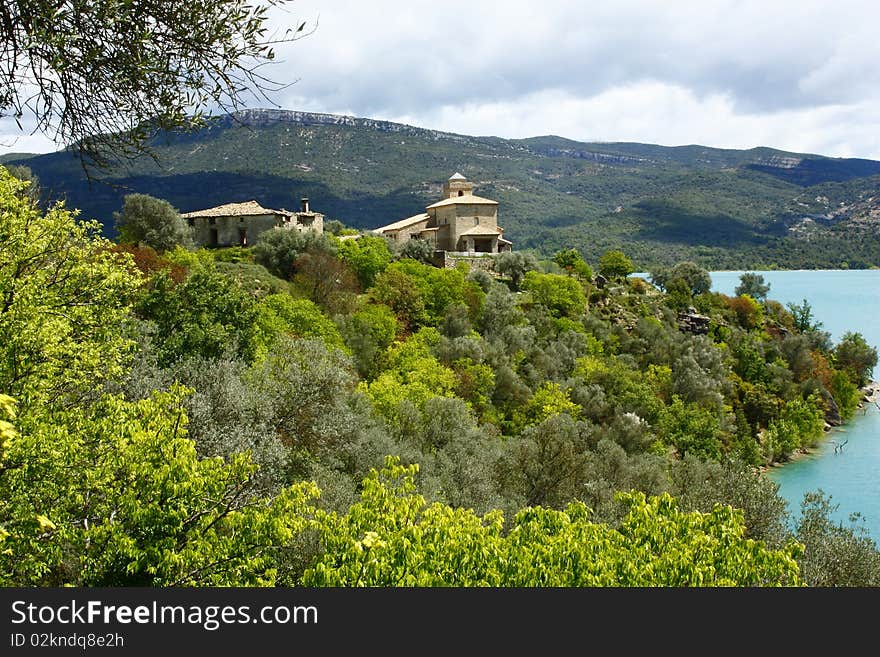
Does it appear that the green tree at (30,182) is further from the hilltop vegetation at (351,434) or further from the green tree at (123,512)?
the green tree at (123,512)

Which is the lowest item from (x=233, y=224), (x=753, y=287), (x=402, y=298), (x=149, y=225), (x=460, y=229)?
(x=402, y=298)

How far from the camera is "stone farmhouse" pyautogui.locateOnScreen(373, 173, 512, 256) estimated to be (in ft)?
225

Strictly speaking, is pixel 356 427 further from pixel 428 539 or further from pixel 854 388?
pixel 854 388

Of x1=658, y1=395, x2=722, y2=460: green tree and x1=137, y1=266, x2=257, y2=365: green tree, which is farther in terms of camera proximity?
x1=658, y1=395, x2=722, y2=460: green tree

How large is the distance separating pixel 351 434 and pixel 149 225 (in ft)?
107

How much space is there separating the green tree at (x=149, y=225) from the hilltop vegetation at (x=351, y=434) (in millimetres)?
4772

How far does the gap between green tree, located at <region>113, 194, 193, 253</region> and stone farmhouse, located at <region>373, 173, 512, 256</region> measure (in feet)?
80.8

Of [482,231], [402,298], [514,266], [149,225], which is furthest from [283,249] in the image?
[482,231]

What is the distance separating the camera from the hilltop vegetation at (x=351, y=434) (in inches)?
369

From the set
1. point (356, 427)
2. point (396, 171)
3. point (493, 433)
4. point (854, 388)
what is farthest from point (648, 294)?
point (396, 171)

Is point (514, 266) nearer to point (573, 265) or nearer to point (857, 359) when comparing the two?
point (573, 265)

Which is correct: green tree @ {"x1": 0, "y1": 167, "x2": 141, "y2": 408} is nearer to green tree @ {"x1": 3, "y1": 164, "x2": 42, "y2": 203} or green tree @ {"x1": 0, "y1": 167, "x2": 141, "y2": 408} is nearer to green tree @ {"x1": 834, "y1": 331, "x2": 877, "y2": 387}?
green tree @ {"x1": 3, "y1": 164, "x2": 42, "y2": 203}

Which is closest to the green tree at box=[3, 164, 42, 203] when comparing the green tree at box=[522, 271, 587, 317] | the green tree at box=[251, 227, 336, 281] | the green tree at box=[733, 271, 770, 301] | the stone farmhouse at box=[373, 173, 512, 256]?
the green tree at box=[251, 227, 336, 281]

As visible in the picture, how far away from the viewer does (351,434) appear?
22203 mm
